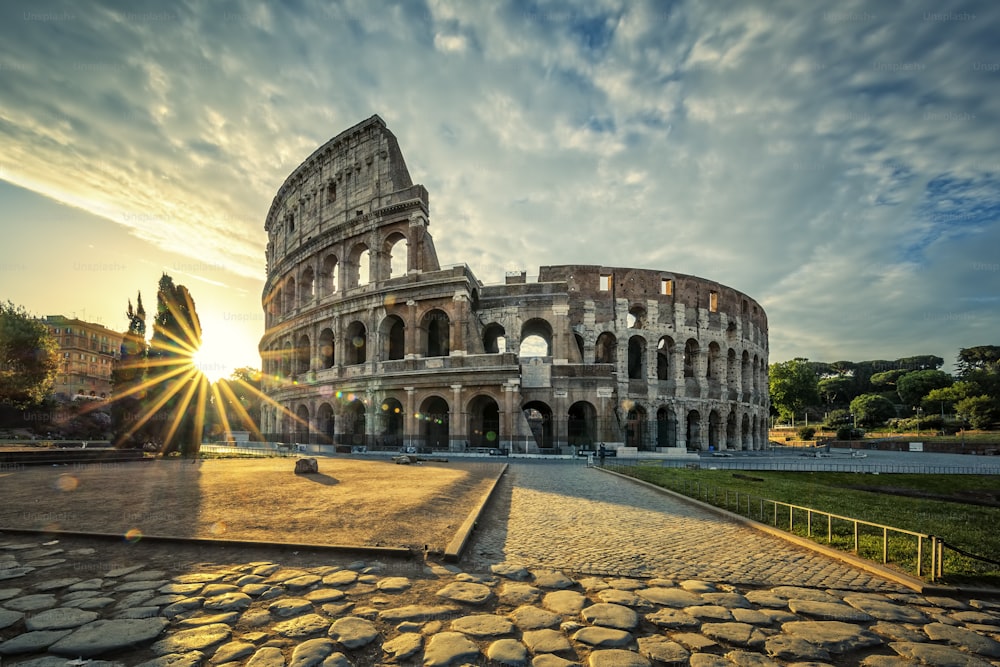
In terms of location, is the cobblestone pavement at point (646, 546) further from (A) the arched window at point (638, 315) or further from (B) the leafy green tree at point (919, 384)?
(B) the leafy green tree at point (919, 384)

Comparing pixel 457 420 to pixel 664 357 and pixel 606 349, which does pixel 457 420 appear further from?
pixel 664 357

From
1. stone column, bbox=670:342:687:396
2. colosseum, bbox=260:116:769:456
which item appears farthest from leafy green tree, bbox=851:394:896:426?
stone column, bbox=670:342:687:396

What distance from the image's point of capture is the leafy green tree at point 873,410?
227 feet

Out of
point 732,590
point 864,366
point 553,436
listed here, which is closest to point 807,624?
point 732,590

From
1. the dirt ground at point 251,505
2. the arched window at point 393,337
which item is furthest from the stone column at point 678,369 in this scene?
the dirt ground at point 251,505

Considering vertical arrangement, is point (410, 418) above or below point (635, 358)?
below

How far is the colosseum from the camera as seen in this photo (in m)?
27.8

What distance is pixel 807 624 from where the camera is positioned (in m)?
3.80

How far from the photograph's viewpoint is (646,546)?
6363 mm

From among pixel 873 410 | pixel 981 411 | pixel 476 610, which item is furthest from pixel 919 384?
pixel 476 610

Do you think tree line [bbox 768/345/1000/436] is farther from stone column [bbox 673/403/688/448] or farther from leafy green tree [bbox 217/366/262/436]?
leafy green tree [bbox 217/366/262/436]

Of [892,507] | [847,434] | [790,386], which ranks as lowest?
[847,434]

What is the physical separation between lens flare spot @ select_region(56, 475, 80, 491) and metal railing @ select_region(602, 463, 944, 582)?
14.7 metres

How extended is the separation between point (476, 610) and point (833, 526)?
6.97 metres
